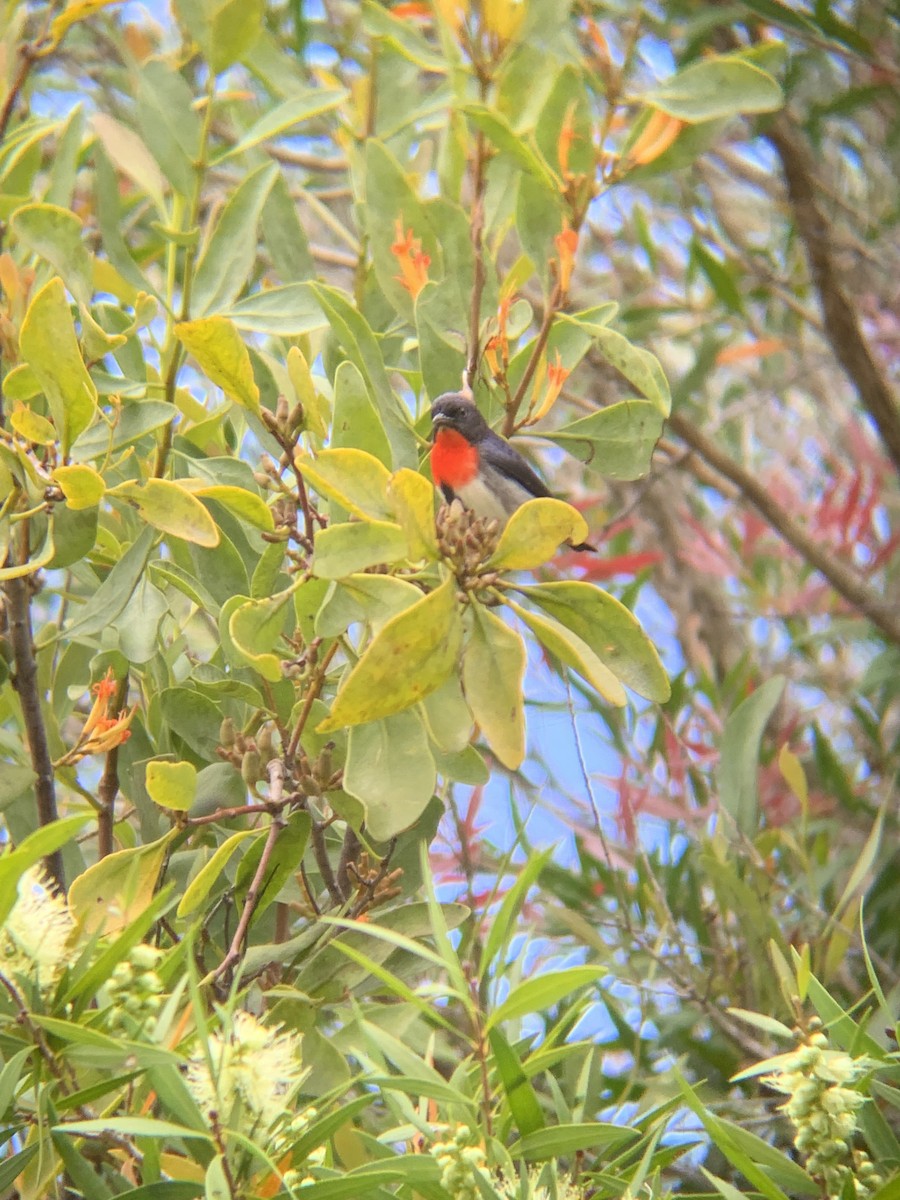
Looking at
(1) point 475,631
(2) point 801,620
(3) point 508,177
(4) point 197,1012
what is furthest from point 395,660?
(2) point 801,620

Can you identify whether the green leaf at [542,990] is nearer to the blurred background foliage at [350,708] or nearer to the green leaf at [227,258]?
the blurred background foliage at [350,708]

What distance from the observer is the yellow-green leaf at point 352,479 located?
1.30 m

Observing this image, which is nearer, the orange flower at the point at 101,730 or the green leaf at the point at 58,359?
the green leaf at the point at 58,359

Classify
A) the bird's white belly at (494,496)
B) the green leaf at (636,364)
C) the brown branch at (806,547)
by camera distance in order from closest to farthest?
the green leaf at (636,364)
the bird's white belly at (494,496)
the brown branch at (806,547)

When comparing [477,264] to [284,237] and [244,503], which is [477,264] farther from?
[244,503]

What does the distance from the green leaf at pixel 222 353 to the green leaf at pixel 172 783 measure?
415 millimetres

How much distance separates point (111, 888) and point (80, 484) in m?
0.44

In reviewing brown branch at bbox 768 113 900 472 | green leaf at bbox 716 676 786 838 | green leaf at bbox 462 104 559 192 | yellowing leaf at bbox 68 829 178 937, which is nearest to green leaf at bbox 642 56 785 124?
green leaf at bbox 462 104 559 192

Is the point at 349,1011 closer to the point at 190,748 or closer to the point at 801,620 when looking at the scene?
the point at 190,748

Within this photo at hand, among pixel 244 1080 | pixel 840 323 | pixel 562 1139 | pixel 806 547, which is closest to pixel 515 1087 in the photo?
pixel 562 1139

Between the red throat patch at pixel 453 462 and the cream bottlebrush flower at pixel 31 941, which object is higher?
the cream bottlebrush flower at pixel 31 941

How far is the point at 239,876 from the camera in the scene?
1.56m

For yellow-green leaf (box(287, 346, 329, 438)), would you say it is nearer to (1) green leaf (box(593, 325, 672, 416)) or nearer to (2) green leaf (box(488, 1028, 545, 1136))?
(1) green leaf (box(593, 325, 672, 416))

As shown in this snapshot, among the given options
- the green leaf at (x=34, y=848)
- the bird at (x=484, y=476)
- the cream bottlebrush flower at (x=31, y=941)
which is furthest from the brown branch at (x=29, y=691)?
the bird at (x=484, y=476)
